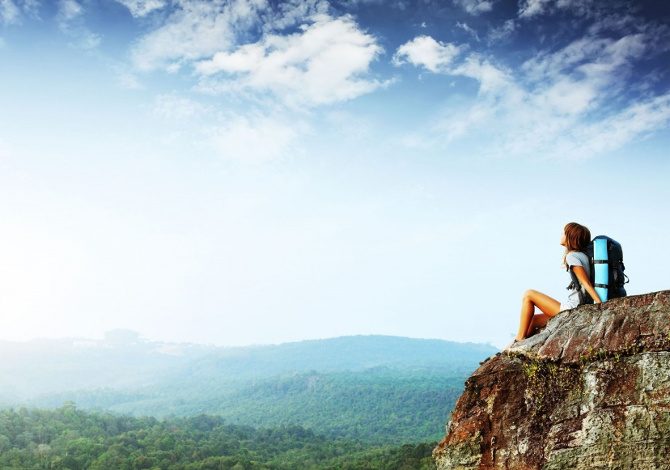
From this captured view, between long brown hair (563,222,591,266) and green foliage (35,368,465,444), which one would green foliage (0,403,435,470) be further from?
long brown hair (563,222,591,266)

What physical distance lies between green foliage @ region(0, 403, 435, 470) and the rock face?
47271 millimetres

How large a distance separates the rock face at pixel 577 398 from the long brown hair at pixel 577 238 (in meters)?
0.74

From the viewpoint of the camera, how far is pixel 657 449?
5.29m

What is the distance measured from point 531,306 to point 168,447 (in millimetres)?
78760

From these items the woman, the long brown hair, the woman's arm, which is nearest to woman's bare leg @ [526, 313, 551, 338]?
the woman

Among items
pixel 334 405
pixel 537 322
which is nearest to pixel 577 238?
pixel 537 322

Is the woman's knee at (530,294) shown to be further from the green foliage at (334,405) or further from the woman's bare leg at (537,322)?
the green foliage at (334,405)

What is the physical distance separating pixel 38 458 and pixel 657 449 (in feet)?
244

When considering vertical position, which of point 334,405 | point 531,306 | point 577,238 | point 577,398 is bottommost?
point 334,405

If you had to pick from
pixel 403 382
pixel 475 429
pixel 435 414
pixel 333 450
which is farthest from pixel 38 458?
pixel 403 382

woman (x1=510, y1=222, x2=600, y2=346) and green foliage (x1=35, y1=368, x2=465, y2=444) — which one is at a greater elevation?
woman (x1=510, y1=222, x2=600, y2=346)

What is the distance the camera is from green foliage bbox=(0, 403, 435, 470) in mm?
61000

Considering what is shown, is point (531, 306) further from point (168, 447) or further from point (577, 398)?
point (168, 447)

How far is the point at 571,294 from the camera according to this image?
6723mm
